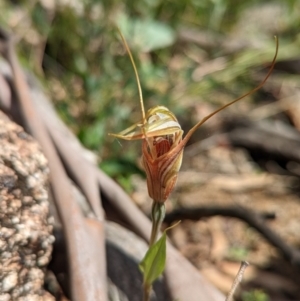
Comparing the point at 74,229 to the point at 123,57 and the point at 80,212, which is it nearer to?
the point at 80,212

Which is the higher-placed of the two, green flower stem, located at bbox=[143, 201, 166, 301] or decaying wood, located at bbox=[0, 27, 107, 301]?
green flower stem, located at bbox=[143, 201, 166, 301]

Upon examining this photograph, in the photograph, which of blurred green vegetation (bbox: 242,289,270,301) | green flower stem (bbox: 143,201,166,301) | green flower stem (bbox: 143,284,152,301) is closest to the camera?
green flower stem (bbox: 143,201,166,301)

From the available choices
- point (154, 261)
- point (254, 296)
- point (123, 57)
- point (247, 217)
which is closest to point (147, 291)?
point (154, 261)

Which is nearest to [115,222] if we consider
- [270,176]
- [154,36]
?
[154,36]

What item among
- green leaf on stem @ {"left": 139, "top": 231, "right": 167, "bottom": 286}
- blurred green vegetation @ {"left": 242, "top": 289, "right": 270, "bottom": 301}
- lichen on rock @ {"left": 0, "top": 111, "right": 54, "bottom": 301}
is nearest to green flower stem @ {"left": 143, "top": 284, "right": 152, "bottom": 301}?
green leaf on stem @ {"left": 139, "top": 231, "right": 167, "bottom": 286}

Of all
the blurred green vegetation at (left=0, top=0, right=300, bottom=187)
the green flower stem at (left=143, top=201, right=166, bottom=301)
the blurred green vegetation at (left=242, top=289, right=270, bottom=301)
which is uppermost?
the green flower stem at (left=143, top=201, right=166, bottom=301)

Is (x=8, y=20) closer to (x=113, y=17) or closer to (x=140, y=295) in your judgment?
(x=113, y=17)

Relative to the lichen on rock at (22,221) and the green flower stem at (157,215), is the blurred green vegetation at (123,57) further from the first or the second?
the green flower stem at (157,215)

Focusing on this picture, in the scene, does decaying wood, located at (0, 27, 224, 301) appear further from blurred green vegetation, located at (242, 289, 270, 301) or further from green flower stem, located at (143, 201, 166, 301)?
blurred green vegetation, located at (242, 289, 270, 301)
